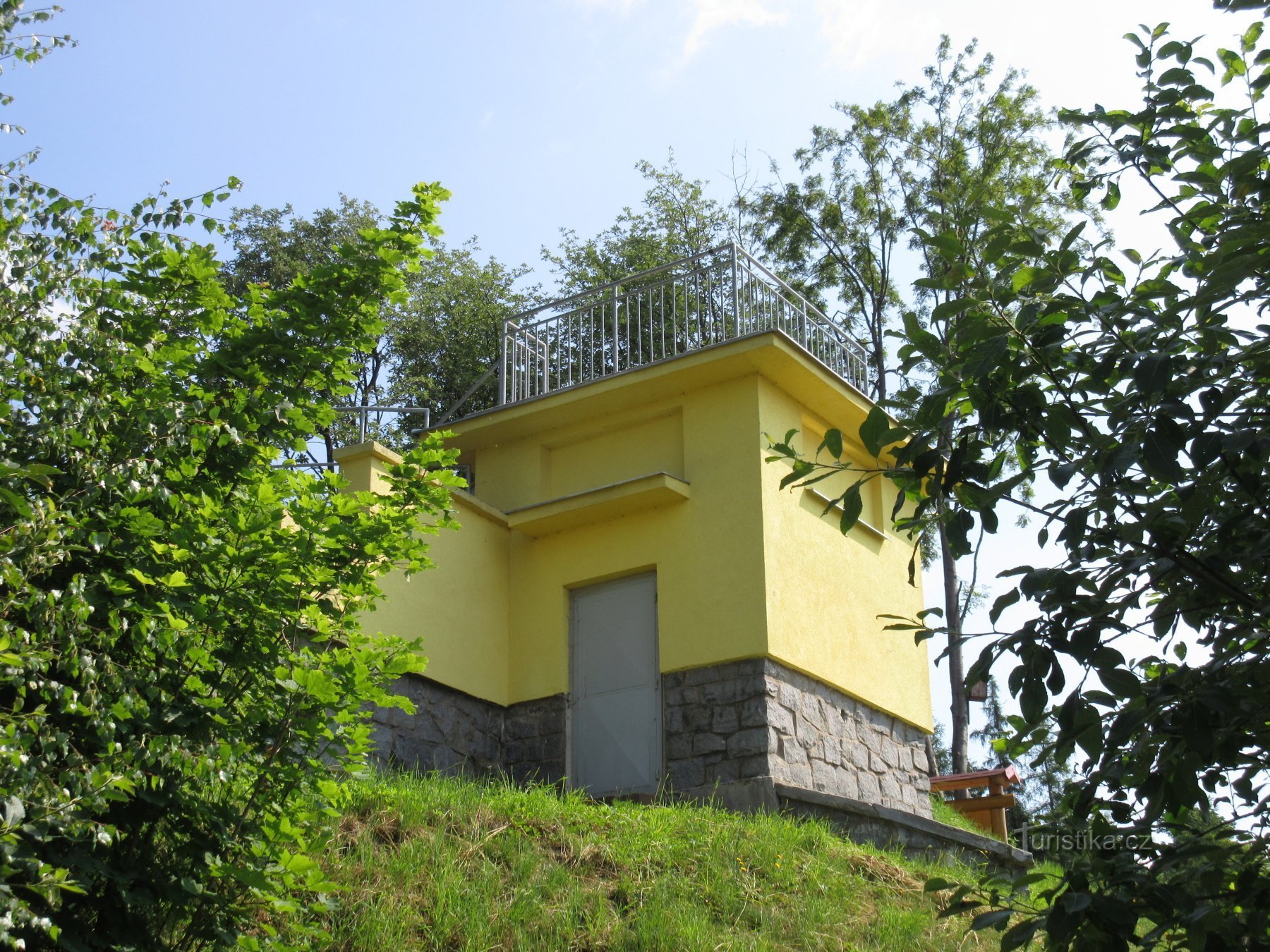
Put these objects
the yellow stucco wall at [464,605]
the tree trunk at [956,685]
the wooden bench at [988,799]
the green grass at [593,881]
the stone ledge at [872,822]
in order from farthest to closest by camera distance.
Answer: the tree trunk at [956,685] → the wooden bench at [988,799] → the yellow stucco wall at [464,605] → the stone ledge at [872,822] → the green grass at [593,881]

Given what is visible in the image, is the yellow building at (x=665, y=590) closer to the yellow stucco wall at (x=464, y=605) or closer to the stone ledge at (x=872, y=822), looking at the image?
the yellow stucco wall at (x=464, y=605)

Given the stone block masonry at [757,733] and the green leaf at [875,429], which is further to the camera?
the stone block masonry at [757,733]

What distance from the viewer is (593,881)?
23.2ft

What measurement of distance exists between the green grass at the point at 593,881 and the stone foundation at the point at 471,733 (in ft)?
6.46

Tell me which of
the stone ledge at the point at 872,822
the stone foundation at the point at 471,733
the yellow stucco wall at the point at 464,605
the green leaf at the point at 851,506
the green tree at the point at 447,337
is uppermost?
the green tree at the point at 447,337

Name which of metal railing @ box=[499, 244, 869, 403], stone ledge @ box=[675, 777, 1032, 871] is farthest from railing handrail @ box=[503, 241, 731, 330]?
stone ledge @ box=[675, 777, 1032, 871]

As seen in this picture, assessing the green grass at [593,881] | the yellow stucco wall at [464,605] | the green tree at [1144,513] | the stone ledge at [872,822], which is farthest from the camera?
the yellow stucco wall at [464,605]

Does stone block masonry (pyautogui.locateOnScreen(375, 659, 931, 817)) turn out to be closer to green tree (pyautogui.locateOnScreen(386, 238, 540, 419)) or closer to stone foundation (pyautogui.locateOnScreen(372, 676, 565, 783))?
stone foundation (pyautogui.locateOnScreen(372, 676, 565, 783))

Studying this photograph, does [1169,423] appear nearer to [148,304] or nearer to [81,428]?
[81,428]

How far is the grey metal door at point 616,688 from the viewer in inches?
431

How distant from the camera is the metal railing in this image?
11.9 m

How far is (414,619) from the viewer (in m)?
10.7

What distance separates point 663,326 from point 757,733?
12.3ft

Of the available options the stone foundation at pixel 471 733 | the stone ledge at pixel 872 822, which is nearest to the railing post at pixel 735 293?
the stone foundation at pixel 471 733
